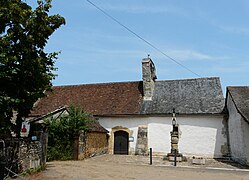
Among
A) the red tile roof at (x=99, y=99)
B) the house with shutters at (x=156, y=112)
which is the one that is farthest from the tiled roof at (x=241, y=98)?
the red tile roof at (x=99, y=99)

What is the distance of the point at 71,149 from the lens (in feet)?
50.8

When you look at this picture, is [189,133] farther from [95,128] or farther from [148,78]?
[95,128]

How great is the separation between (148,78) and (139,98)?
1.92 meters

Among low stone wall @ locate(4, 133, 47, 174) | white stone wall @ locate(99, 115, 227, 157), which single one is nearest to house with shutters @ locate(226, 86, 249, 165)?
white stone wall @ locate(99, 115, 227, 157)

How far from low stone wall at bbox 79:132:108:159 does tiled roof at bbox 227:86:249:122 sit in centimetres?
954

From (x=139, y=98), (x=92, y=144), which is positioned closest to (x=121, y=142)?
(x=92, y=144)

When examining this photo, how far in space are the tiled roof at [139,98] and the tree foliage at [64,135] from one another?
5.64 m

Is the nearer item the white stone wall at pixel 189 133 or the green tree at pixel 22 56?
the green tree at pixel 22 56

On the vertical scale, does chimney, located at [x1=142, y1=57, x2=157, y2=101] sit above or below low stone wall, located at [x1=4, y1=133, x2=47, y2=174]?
above

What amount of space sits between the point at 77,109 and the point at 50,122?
1865 millimetres

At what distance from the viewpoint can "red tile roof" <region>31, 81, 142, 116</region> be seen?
21.5 meters

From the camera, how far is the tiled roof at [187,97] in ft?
65.0

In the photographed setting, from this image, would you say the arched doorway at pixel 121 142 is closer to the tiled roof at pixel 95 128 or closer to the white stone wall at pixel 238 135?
the tiled roof at pixel 95 128

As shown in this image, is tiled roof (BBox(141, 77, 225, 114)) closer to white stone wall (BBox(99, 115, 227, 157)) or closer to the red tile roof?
white stone wall (BBox(99, 115, 227, 157))
